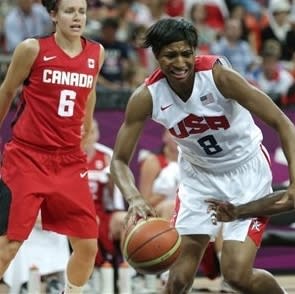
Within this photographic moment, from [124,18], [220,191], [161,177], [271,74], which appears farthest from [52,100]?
[124,18]

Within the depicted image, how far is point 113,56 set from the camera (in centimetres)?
1341

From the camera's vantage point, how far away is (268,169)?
6.95 meters

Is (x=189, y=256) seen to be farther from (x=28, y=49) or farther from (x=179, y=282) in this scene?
(x=28, y=49)

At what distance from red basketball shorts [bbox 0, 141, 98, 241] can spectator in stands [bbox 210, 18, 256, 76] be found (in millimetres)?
6857

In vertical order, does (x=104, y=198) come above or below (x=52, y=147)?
below

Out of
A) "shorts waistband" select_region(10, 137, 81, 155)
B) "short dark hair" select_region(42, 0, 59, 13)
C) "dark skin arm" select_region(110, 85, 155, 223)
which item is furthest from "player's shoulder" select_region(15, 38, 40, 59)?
"dark skin arm" select_region(110, 85, 155, 223)

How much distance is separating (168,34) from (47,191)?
1.39 metres

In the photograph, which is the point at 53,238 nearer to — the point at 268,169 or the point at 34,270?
the point at 34,270

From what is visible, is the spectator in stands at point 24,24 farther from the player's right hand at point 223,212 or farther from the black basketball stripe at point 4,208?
the player's right hand at point 223,212

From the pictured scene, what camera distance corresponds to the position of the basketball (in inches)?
250

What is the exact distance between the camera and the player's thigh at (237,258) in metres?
6.61

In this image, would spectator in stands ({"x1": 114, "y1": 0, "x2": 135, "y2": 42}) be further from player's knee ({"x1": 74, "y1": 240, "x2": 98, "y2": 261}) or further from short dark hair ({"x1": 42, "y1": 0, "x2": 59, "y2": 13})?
player's knee ({"x1": 74, "y1": 240, "x2": 98, "y2": 261})

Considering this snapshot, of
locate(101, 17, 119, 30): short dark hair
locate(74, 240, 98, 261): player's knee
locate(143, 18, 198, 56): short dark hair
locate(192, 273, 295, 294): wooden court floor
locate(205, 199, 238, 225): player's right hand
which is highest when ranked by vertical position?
locate(143, 18, 198, 56): short dark hair

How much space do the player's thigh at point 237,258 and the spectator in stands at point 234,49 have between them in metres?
7.38
